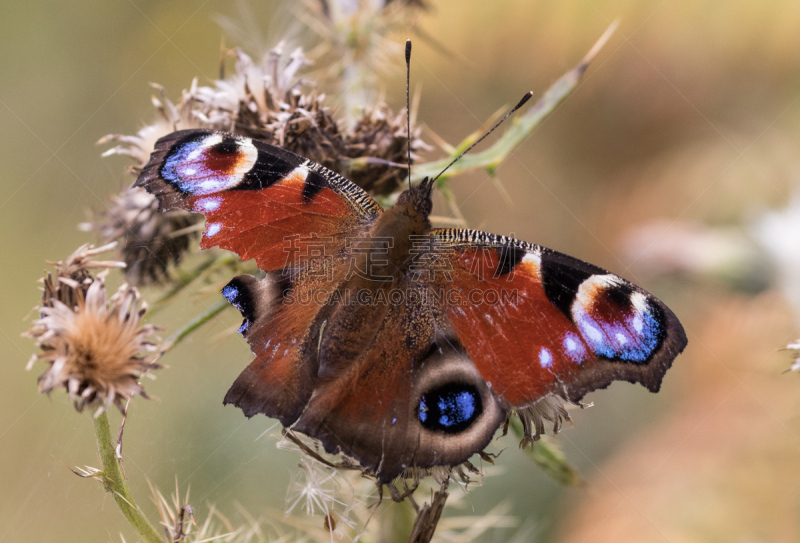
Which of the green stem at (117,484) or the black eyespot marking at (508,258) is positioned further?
the black eyespot marking at (508,258)

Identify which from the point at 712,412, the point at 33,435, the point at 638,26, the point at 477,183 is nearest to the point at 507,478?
the point at 712,412

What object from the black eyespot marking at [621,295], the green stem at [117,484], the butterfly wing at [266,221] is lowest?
the green stem at [117,484]

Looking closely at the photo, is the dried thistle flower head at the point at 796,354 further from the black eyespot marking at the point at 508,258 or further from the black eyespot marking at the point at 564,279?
the black eyespot marking at the point at 508,258

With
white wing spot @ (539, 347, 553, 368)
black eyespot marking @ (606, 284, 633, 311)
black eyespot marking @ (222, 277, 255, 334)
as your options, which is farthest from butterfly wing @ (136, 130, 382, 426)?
black eyespot marking @ (606, 284, 633, 311)

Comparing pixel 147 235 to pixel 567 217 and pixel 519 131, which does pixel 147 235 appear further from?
pixel 567 217

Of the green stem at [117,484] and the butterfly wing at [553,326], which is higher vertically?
the butterfly wing at [553,326]

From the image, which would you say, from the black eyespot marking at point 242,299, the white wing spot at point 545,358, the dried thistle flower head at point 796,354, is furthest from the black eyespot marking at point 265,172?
the dried thistle flower head at point 796,354

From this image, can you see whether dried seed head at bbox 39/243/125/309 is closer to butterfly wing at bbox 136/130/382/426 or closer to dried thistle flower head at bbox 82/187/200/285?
butterfly wing at bbox 136/130/382/426
